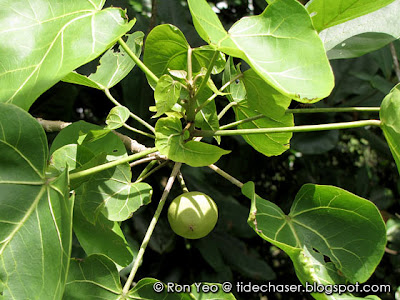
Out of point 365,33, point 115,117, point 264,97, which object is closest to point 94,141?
point 115,117

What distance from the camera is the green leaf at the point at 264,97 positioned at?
2.78ft

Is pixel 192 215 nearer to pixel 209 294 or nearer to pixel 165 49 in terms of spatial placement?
pixel 209 294

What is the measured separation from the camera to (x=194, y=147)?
0.78 metres

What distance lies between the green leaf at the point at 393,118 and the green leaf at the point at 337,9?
0.16 m

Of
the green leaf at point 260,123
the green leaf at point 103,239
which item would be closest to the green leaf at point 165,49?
the green leaf at point 260,123

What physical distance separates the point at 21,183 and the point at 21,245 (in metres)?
0.10

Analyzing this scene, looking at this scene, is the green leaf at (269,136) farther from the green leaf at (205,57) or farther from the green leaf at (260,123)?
the green leaf at (205,57)

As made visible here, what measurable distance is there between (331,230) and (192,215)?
263 millimetres

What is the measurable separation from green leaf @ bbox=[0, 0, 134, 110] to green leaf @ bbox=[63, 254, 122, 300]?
312 millimetres

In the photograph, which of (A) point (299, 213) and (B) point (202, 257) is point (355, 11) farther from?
(B) point (202, 257)

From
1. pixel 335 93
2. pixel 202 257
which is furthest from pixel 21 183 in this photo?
pixel 335 93

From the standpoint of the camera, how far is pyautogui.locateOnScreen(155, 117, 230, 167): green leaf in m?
0.78

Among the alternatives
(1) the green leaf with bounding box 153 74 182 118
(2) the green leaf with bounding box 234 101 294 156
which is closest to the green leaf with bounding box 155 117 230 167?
(1) the green leaf with bounding box 153 74 182 118

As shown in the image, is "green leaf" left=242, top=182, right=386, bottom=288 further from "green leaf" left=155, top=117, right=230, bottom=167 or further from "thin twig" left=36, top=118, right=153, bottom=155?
"thin twig" left=36, top=118, right=153, bottom=155
